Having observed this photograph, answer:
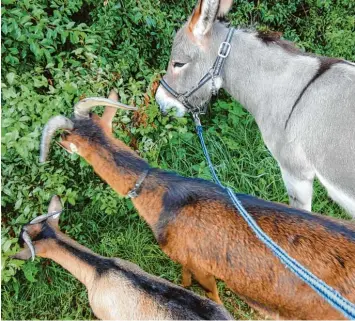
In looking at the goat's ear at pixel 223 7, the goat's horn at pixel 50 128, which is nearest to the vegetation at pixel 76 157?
the goat's horn at pixel 50 128

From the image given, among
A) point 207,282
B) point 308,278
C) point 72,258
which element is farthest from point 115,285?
point 308,278

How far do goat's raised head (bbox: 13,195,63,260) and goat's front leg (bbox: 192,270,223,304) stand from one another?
121 cm

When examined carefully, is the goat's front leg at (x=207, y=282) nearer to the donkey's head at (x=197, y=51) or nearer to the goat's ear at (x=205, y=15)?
the donkey's head at (x=197, y=51)

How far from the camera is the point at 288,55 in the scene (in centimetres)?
379

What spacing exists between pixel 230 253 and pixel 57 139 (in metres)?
1.59

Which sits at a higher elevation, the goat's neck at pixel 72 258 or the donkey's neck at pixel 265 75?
the donkey's neck at pixel 265 75

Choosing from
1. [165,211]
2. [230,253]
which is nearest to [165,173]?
[165,211]

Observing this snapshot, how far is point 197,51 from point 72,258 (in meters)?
2.06

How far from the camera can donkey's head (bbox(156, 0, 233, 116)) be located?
384 cm

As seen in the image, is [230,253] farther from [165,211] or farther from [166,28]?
[166,28]

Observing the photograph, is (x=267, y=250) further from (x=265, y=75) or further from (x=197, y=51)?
(x=197, y=51)

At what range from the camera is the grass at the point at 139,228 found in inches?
159

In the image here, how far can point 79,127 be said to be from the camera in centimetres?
346

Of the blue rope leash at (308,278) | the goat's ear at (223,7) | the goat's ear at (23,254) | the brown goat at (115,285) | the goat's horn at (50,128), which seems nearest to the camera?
the blue rope leash at (308,278)
